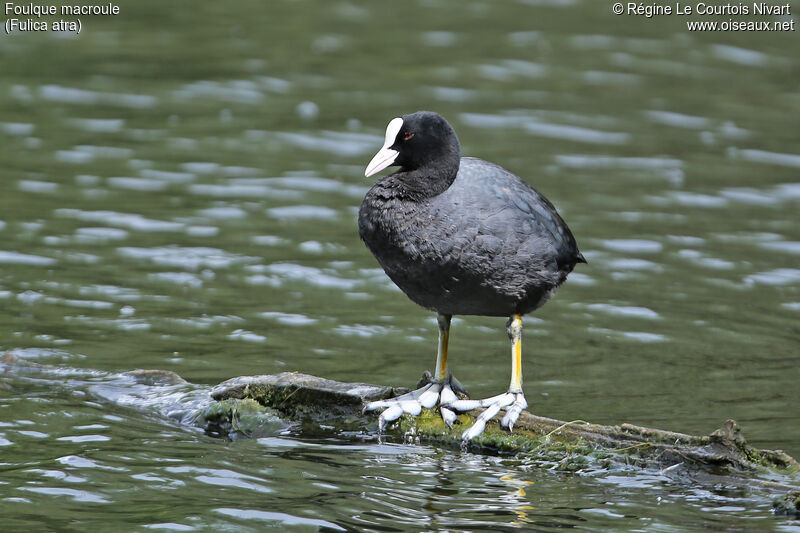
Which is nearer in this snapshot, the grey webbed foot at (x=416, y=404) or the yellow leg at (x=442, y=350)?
the grey webbed foot at (x=416, y=404)

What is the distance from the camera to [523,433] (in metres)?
5.91

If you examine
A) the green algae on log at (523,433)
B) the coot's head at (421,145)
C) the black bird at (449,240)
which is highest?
the coot's head at (421,145)

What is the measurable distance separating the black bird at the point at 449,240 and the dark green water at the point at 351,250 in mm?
583

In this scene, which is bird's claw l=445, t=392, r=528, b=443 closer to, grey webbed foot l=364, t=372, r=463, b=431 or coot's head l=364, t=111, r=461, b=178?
grey webbed foot l=364, t=372, r=463, b=431

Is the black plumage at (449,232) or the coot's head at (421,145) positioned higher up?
the coot's head at (421,145)

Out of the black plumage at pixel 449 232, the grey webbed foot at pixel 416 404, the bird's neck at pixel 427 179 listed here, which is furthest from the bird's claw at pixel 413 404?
the bird's neck at pixel 427 179

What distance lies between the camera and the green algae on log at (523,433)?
5.37m

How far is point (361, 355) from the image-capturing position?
8352mm

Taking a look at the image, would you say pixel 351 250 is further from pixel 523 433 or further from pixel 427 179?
pixel 523 433

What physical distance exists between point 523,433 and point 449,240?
990 mm

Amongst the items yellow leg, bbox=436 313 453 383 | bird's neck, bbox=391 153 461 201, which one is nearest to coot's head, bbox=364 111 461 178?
bird's neck, bbox=391 153 461 201

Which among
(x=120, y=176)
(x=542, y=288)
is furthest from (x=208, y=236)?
(x=542, y=288)

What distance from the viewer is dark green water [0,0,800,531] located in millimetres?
5488

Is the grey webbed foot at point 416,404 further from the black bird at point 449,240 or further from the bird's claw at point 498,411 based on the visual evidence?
the bird's claw at point 498,411
